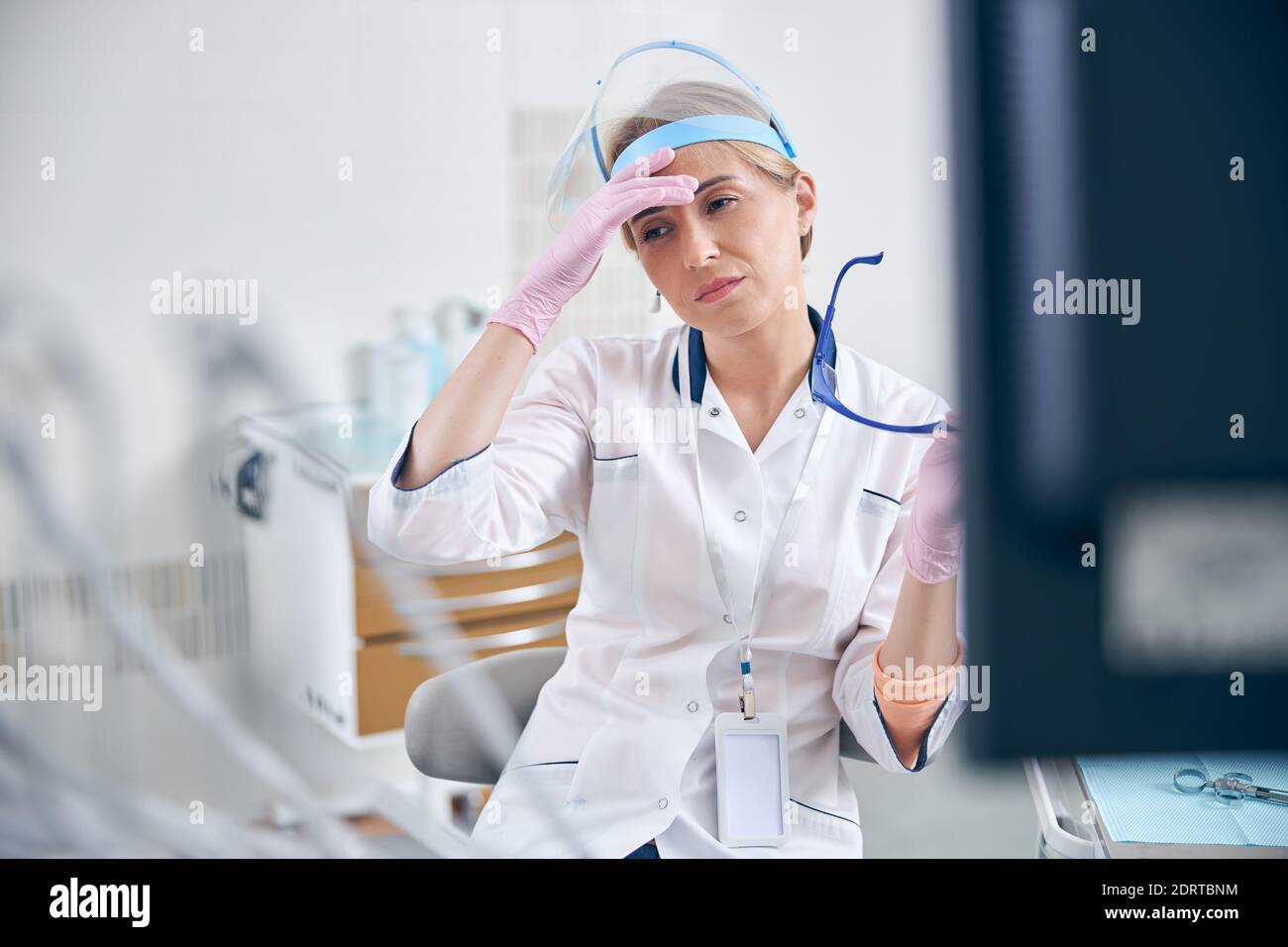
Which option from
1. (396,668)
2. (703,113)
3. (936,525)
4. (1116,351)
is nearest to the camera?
(936,525)

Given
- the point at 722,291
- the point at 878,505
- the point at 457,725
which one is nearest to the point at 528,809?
the point at 457,725

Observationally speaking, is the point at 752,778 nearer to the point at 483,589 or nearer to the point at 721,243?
the point at 483,589

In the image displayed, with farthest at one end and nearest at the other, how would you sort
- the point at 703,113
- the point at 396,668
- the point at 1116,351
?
1. the point at 396,668
2. the point at 1116,351
3. the point at 703,113

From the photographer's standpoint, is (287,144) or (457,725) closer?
(457,725)

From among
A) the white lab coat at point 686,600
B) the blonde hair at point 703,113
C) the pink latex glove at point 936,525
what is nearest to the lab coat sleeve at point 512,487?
the white lab coat at point 686,600

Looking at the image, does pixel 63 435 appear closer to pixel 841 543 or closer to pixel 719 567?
pixel 719 567

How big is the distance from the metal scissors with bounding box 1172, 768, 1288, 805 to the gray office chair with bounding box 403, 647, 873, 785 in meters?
0.50

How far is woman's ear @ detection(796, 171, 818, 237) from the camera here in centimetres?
158

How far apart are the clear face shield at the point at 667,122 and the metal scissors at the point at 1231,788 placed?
654mm

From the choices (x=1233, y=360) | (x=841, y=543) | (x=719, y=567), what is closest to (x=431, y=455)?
(x=719, y=567)

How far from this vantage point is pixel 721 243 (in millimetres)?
1499

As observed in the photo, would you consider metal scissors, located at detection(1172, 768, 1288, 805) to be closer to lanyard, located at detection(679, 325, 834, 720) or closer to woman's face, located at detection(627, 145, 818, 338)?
lanyard, located at detection(679, 325, 834, 720)

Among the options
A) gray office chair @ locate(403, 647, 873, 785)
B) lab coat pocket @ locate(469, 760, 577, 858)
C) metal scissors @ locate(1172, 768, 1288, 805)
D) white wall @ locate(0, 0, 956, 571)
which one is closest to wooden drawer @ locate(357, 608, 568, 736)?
gray office chair @ locate(403, 647, 873, 785)

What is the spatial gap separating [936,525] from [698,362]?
1.29 ft
